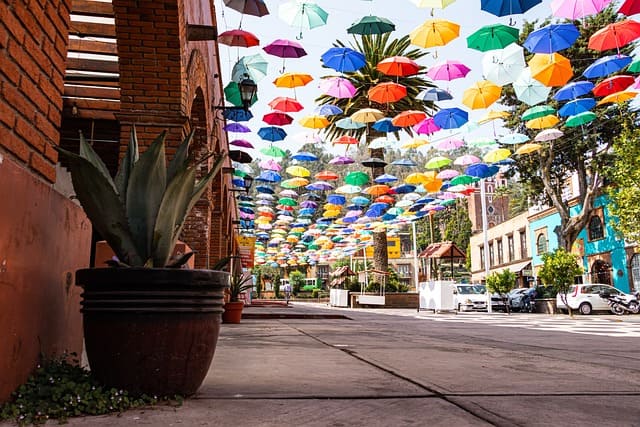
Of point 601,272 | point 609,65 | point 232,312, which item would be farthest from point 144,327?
point 601,272

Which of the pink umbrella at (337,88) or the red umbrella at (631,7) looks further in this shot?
the pink umbrella at (337,88)

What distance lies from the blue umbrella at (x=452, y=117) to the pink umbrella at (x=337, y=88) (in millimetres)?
2601

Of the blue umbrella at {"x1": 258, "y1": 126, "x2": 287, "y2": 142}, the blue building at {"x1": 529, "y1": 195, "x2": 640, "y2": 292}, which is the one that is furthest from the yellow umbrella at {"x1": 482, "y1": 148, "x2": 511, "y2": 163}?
the blue building at {"x1": 529, "y1": 195, "x2": 640, "y2": 292}

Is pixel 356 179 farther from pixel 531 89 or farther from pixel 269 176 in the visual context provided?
pixel 531 89

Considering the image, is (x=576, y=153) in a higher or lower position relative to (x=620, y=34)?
higher

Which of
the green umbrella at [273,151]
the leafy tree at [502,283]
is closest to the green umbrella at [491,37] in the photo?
the green umbrella at [273,151]

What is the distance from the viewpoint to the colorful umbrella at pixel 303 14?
12.0m

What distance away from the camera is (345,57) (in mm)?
12773

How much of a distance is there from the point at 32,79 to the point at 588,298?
23.9m

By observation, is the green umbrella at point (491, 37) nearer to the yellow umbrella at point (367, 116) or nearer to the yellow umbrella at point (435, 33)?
the yellow umbrella at point (435, 33)

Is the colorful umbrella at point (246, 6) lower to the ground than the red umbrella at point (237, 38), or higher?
higher

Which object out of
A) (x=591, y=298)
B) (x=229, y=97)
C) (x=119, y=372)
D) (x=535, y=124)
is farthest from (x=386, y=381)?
(x=591, y=298)

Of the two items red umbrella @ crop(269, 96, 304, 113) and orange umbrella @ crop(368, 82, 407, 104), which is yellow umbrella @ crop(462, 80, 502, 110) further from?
red umbrella @ crop(269, 96, 304, 113)

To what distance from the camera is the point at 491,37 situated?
11.3 m
